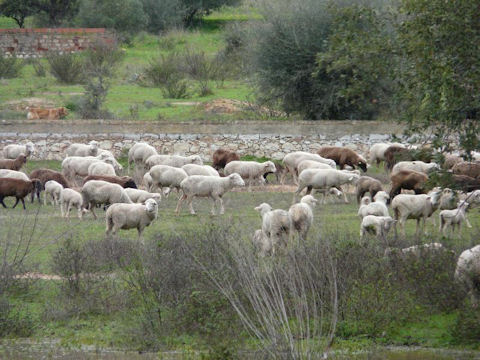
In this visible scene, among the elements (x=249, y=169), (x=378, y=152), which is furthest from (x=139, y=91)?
(x=249, y=169)

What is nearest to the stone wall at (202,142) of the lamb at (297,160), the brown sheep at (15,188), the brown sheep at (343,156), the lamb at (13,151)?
the lamb at (13,151)

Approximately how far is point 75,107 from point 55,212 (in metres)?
15.2

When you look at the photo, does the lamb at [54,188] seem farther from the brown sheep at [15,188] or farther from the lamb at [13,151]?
the lamb at [13,151]

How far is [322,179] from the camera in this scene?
71.2 feet

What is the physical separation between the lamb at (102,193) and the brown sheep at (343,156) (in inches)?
371

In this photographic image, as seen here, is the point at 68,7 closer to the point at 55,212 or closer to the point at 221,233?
the point at 55,212

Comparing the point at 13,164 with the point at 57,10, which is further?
the point at 57,10

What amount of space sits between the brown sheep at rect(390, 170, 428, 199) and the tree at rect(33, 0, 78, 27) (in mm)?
38677

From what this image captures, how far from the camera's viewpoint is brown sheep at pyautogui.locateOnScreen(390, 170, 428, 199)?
2094 cm

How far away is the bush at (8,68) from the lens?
135ft

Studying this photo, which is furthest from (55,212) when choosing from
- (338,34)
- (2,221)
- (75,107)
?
(75,107)

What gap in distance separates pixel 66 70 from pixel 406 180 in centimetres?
2383

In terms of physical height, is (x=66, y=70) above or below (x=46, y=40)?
below

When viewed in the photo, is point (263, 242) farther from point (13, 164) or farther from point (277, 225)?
point (13, 164)
